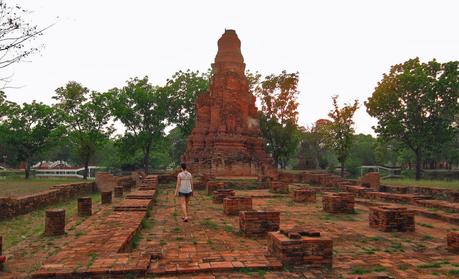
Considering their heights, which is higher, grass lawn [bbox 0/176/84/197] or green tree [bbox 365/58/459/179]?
green tree [bbox 365/58/459/179]

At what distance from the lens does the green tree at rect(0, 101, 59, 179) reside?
34.7 meters

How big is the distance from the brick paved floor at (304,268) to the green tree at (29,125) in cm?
3003

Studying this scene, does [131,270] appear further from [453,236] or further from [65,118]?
[65,118]

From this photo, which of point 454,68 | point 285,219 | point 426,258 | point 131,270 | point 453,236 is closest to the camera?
point 131,270

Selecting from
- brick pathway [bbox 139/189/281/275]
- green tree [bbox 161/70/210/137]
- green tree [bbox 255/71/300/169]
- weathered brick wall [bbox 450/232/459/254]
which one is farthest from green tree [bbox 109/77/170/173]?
weathered brick wall [bbox 450/232/459/254]

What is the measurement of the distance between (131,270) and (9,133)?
35678 mm

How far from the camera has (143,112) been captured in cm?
3956

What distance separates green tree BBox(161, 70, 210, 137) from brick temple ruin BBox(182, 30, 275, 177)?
10.1m

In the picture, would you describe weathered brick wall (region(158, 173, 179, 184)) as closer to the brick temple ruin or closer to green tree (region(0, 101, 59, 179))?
the brick temple ruin

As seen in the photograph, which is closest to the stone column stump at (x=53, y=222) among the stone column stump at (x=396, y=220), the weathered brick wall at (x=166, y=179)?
the stone column stump at (x=396, y=220)

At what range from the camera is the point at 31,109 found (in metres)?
35.2

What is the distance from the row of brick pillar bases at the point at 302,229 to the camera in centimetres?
485

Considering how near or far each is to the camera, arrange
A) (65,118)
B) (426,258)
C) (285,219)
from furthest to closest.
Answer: (65,118) → (285,219) → (426,258)

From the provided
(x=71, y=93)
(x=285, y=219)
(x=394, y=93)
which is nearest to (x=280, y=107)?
(x=394, y=93)
